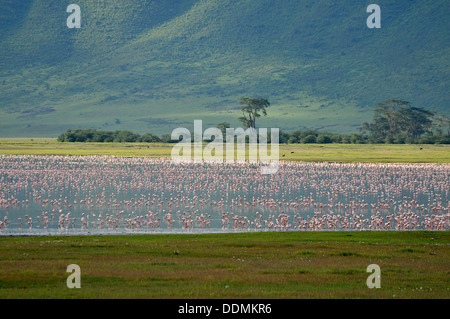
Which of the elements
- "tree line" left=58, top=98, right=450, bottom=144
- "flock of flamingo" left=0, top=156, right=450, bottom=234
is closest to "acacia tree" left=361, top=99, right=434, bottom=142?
"tree line" left=58, top=98, right=450, bottom=144

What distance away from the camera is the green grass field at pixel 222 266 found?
1332 cm

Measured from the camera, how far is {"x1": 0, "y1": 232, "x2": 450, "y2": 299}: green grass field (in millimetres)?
13320

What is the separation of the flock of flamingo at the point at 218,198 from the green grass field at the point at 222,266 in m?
4.38

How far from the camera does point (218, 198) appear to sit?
3631 cm

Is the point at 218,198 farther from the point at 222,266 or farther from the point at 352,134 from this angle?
the point at 352,134

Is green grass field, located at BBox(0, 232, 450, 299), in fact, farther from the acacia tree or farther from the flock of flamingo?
the acacia tree

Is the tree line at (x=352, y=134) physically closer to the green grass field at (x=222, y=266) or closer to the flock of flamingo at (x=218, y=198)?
the flock of flamingo at (x=218, y=198)

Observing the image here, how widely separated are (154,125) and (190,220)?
138581mm

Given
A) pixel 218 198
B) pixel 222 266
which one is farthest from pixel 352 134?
pixel 222 266

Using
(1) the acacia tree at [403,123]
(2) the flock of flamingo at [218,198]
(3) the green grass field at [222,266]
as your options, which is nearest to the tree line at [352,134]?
(1) the acacia tree at [403,123]

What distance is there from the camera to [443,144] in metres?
101

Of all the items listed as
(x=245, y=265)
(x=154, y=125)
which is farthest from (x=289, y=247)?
(x=154, y=125)

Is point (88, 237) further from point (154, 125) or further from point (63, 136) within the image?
point (154, 125)

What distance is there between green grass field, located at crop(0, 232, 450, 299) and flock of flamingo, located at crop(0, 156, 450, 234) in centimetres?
438
